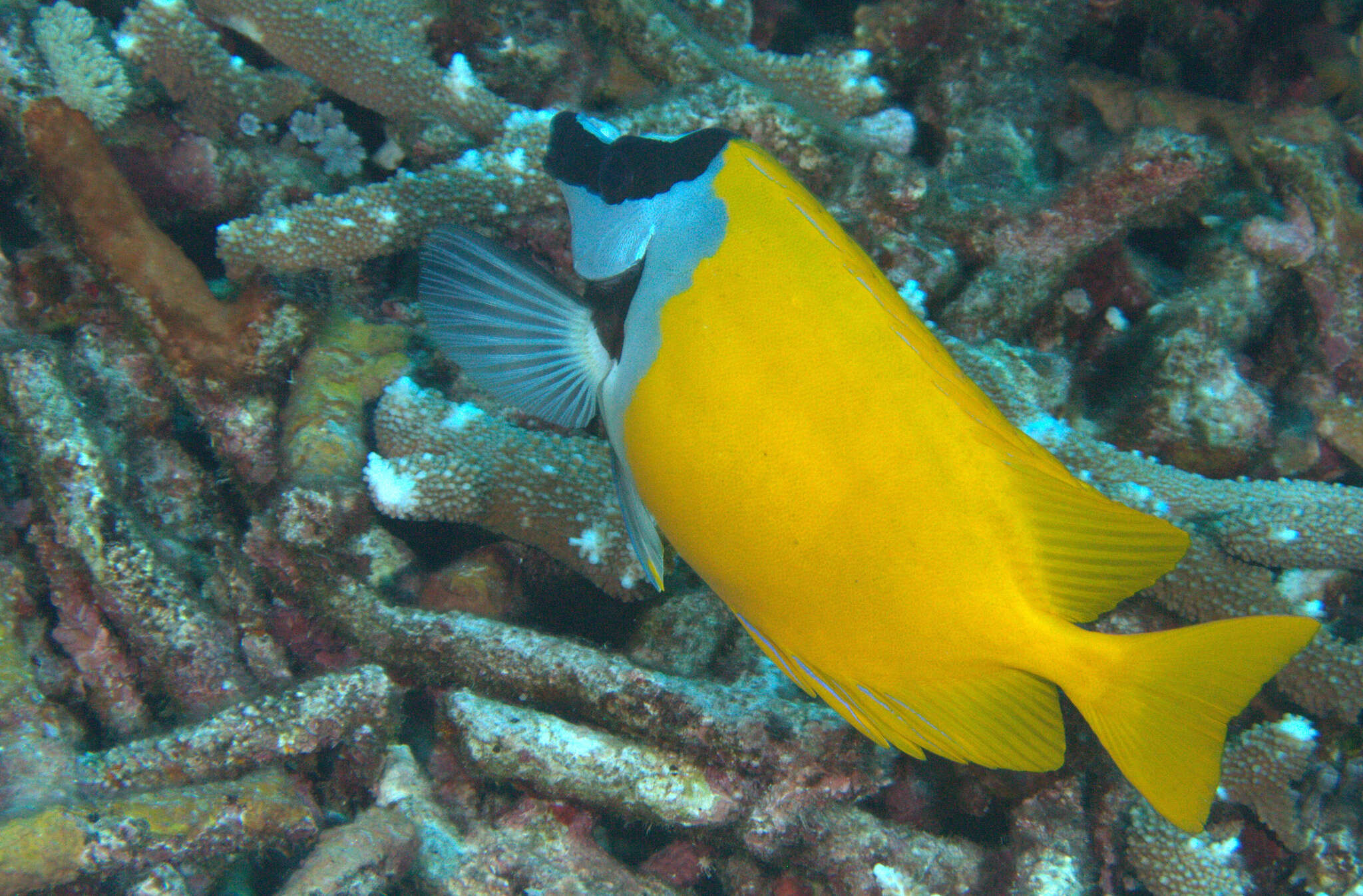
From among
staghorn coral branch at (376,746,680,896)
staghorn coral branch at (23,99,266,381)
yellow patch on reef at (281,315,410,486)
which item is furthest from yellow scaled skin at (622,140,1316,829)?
staghorn coral branch at (23,99,266,381)

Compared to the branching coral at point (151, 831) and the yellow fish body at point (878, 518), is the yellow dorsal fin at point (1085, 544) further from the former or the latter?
the branching coral at point (151, 831)

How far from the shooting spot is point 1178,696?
1.14 metres

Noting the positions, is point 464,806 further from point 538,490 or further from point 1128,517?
point 1128,517

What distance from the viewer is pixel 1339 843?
1904 millimetres

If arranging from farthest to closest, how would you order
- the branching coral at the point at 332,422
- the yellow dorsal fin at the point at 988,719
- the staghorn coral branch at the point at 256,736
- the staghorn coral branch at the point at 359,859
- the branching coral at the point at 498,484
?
the branching coral at the point at 498,484 → the branching coral at the point at 332,422 → the staghorn coral branch at the point at 256,736 → the staghorn coral branch at the point at 359,859 → the yellow dorsal fin at the point at 988,719

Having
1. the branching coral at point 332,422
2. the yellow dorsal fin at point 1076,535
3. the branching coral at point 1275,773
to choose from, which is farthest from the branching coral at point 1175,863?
the branching coral at point 332,422

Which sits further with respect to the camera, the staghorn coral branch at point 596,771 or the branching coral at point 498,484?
the branching coral at point 498,484

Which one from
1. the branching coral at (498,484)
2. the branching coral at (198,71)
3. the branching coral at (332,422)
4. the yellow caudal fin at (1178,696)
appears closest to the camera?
the yellow caudal fin at (1178,696)

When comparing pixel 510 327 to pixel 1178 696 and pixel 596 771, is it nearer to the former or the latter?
pixel 596 771

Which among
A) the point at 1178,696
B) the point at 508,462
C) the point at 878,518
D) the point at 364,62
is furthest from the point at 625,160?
the point at 364,62

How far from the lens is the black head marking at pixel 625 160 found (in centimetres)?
147

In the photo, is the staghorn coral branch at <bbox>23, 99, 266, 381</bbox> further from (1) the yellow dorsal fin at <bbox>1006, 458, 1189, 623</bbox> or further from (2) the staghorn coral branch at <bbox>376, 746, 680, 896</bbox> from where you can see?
(1) the yellow dorsal fin at <bbox>1006, 458, 1189, 623</bbox>

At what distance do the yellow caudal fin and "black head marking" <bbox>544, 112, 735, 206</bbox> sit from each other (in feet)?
3.75

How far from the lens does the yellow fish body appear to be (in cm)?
115
